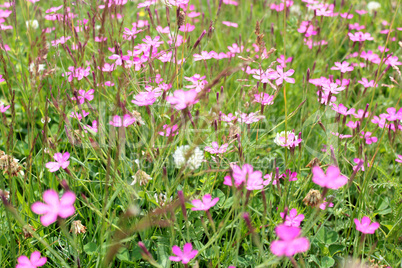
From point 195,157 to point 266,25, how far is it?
5.56 ft

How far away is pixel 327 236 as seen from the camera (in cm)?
123

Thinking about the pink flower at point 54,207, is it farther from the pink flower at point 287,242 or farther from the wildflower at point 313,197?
the wildflower at point 313,197

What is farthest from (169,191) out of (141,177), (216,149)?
(216,149)

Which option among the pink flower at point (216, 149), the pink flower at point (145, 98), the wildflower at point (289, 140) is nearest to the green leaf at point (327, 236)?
the wildflower at point (289, 140)

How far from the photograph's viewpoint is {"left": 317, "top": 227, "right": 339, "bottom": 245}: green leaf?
1215 millimetres

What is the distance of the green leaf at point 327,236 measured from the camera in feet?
3.99

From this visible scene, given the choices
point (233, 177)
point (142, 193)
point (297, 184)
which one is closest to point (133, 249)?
point (142, 193)

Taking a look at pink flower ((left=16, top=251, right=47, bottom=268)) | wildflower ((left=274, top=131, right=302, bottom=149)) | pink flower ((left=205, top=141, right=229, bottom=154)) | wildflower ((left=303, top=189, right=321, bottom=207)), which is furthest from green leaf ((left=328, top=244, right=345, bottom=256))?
pink flower ((left=16, top=251, right=47, bottom=268))

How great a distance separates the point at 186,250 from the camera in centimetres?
88

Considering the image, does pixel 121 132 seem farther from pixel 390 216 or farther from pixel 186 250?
pixel 390 216

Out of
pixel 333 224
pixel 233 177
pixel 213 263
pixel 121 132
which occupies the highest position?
pixel 121 132

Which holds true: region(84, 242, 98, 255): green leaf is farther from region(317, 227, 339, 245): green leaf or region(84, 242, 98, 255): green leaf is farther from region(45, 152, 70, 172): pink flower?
region(317, 227, 339, 245): green leaf

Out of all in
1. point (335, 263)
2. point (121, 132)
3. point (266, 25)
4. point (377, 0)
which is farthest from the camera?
point (377, 0)

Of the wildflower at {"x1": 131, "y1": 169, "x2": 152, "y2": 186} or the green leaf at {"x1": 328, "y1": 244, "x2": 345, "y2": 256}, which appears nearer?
the wildflower at {"x1": 131, "y1": 169, "x2": 152, "y2": 186}
